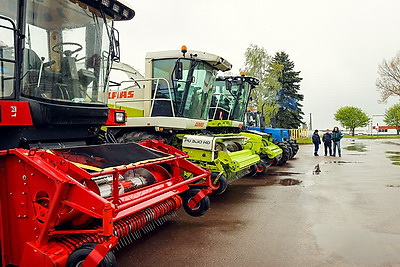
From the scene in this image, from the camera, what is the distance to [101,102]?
4582mm

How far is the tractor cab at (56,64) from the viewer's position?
3451mm

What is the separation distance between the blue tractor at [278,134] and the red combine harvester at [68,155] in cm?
893

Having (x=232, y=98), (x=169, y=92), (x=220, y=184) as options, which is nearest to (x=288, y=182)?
(x=220, y=184)

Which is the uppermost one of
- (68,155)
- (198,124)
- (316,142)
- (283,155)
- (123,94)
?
(123,94)

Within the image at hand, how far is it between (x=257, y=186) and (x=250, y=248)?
440 cm

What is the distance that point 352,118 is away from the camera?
219 feet

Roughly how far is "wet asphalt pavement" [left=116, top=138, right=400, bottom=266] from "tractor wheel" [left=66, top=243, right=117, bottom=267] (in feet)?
3.52

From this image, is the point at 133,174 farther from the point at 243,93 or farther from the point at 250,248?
the point at 243,93

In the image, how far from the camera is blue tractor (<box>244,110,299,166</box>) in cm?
1312

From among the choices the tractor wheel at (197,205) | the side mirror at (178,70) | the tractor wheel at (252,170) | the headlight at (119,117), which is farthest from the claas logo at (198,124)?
the tractor wheel at (197,205)

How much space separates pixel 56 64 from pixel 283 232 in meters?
3.72

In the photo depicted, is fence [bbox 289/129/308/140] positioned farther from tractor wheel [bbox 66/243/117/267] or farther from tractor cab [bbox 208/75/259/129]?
tractor wheel [bbox 66/243/117/267]

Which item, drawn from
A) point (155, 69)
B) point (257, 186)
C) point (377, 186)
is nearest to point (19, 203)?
point (155, 69)

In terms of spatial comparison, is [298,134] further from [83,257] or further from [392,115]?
[392,115]
